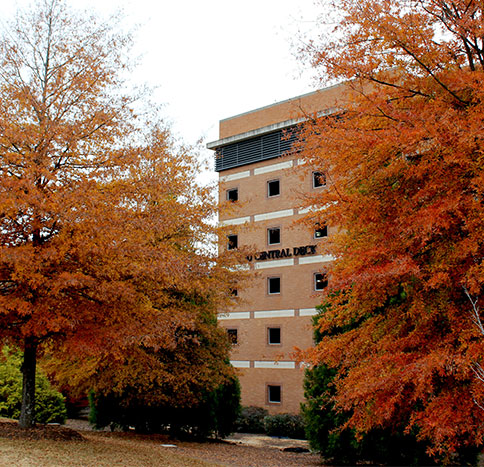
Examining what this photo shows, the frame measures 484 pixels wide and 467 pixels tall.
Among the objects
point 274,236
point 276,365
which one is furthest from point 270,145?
point 276,365

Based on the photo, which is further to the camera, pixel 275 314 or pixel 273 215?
pixel 273 215

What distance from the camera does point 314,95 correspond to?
101 feet

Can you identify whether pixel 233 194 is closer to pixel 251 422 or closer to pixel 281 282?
pixel 281 282

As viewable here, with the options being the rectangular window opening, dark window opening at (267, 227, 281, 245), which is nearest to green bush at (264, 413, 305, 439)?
the rectangular window opening

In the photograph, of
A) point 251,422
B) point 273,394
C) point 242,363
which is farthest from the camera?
point 242,363

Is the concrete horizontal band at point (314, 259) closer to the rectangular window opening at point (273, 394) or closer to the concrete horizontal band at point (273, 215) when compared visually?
the concrete horizontal band at point (273, 215)

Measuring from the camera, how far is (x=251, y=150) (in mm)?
33312

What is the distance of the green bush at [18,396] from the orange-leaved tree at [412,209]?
45.8 feet

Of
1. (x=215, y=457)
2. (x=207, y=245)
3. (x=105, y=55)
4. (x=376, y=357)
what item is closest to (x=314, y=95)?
(x=207, y=245)

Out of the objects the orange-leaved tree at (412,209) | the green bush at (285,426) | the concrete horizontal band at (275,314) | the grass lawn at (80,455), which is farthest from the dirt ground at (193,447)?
the concrete horizontal band at (275,314)

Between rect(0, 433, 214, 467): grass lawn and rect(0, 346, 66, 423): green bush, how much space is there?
8.26 metres

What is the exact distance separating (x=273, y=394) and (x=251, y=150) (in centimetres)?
1420

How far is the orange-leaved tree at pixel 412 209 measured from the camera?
8.20 meters

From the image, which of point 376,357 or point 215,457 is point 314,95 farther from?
point 376,357
